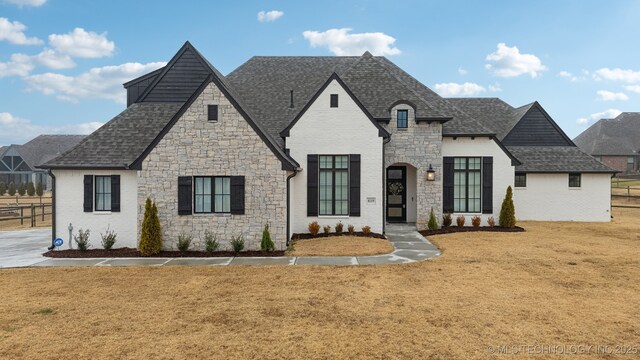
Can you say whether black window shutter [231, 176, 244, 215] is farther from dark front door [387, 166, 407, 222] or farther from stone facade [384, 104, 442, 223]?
dark front door [387, 166, 407, 222]

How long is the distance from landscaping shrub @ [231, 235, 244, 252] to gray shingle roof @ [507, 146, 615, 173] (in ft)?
54.1

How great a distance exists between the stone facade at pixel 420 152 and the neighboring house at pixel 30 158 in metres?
59.7

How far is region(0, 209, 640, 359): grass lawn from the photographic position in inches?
231

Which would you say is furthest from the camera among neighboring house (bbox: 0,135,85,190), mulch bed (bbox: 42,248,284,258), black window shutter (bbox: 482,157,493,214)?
neighboring house (bbox: 0,135,85,190)

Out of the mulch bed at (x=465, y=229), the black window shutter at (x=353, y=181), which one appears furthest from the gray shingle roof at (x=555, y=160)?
the black window shutter at (x=353, y=181)

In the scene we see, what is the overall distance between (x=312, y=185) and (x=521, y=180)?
514 inches

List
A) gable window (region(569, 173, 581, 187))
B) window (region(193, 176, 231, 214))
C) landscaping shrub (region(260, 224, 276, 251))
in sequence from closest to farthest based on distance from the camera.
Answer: landscaping shrub (region(260, 224, 276, 251)) < window (region(193, 176, 231, 214)) < gable window (region(569, 173, 581, 187))

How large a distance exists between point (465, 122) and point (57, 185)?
18.1 meters

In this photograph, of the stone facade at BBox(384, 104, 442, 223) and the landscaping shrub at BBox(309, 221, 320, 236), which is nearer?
the landscaping shrub at BBox(309, 221, 320, 236)

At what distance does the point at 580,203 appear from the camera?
826 inches

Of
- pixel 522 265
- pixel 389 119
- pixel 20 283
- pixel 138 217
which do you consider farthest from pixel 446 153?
pixel 20 283

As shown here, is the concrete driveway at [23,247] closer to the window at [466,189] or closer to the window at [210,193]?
the window at [210,193]

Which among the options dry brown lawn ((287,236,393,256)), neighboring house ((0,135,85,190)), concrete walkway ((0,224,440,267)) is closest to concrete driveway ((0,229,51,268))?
concrete walkway ((0,224,440,267))

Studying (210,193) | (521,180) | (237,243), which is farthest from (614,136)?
(210,193)
